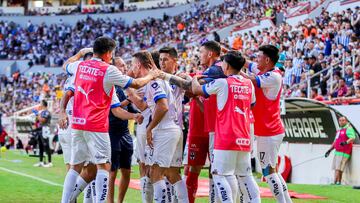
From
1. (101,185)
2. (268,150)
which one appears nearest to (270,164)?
(268,150)

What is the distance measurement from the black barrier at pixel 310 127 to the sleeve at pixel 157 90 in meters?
10.4

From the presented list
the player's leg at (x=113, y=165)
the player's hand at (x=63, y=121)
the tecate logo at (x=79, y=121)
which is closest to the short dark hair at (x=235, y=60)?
the tecate logo at (x=79, y=121)

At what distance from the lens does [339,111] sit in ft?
61.2

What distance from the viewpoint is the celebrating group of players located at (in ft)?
28.8

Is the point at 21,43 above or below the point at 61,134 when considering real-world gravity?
above

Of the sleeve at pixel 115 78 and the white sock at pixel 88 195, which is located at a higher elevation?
the sleeve at pixel 115 78

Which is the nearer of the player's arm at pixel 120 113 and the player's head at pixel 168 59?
the player's arm at pixel 120 113

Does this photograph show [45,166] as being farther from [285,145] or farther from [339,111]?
[339,111]

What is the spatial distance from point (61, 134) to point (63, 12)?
5596cm

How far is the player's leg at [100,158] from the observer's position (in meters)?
9.16

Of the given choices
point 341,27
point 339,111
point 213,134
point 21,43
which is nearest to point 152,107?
point 213,134

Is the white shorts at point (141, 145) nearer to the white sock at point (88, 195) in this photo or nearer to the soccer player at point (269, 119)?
the white sock at point (88, 195)

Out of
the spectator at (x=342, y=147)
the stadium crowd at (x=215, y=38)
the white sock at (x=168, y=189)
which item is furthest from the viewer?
the stadium crowd at (x=215, y=38)

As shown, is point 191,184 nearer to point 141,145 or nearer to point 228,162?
point 141,145
